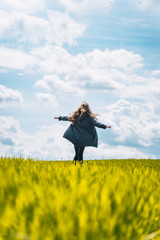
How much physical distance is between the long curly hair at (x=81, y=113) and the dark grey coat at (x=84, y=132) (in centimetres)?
15

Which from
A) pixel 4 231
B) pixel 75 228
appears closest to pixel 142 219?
pixel 75 228

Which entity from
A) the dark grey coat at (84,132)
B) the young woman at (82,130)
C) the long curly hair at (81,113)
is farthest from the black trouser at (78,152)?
the long curly hair at (81,113)

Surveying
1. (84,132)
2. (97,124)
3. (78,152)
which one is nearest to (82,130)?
(84,132)

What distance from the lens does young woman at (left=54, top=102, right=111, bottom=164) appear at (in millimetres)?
12312

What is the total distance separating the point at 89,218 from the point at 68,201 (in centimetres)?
28

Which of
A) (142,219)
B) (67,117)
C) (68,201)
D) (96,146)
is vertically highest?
(67,117)

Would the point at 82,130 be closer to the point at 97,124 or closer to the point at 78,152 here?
the point at 97,124

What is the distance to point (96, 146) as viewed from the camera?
42.4ft

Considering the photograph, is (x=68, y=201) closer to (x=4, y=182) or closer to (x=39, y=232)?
(x=39, y=232)

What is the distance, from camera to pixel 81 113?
1220 centimetres

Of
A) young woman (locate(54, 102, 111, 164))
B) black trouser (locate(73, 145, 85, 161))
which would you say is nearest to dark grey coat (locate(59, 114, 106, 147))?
young woman (locate(54, 102, 111, 164))

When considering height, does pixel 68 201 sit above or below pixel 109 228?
above

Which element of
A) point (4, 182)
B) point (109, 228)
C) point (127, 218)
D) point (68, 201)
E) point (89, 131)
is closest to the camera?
point (109, 228)

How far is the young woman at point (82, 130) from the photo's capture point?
12312 millimetres
